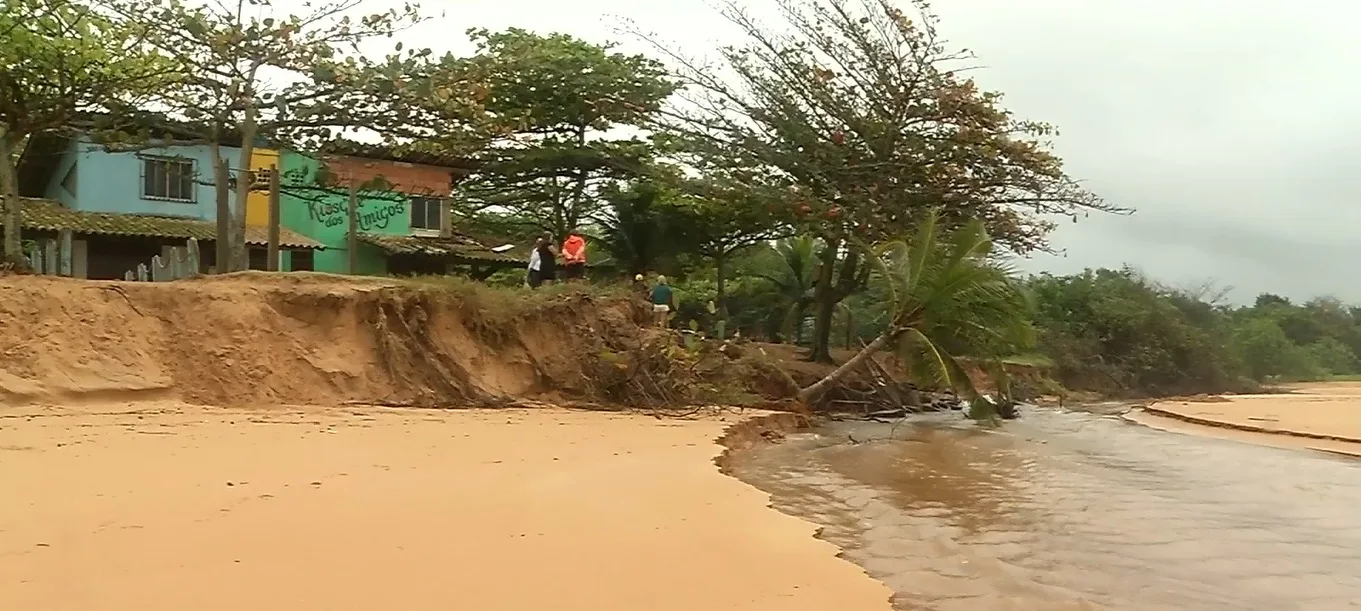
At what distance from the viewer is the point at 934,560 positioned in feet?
21.3

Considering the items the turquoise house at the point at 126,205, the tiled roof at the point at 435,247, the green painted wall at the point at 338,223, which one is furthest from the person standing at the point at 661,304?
the green painted wall at the point at 338,223

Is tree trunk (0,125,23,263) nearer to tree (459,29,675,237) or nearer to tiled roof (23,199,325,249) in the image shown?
tiled roof (23,199,325,249)

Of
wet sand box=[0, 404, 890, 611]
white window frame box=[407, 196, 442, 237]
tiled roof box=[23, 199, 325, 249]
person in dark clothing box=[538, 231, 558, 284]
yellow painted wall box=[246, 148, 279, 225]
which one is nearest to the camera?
wet sand box=[0, 404, 890, 611]

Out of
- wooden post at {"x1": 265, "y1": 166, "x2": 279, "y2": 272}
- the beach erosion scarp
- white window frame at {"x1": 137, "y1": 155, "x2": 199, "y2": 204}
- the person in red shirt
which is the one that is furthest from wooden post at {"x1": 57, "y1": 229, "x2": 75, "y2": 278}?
the person in red shirt

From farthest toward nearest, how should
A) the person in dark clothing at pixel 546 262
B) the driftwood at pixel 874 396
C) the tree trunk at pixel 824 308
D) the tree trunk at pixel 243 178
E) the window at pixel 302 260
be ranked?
the window at pixel 302 260
the tree trunk at pixel 824 308
the driftwood at pixel 874 396
the person in dark clothing at pixel 546 262
the tree trunk at pixel 243 178

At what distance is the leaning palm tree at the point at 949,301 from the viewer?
17.0 m

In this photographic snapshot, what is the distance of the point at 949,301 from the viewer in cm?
1723

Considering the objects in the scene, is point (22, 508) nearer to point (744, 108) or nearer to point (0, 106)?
point (0, 106)

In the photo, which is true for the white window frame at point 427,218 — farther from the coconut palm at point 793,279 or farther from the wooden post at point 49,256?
the coconut palm at point 793,279

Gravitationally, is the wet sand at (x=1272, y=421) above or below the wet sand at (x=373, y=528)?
below

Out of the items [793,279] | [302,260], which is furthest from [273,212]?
[793,279]

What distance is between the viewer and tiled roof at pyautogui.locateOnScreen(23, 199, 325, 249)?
75.5 feet

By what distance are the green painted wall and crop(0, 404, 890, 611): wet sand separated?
17.6 m

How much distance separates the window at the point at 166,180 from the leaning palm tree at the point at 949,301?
1674 cm
